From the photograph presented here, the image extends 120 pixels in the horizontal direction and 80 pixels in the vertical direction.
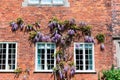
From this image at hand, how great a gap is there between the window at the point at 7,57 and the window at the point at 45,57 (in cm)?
136

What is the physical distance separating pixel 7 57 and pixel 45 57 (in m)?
2.15

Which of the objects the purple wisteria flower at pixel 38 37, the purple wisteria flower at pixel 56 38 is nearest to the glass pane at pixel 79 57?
the purple wisteria flower at pixel 56 38

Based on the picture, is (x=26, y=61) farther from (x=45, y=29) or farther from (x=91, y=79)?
(x=91, y=79)

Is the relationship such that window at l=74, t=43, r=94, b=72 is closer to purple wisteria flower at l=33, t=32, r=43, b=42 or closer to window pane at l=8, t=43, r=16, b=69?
purple wisteria flower at l=33, t=32, r=43, b=42

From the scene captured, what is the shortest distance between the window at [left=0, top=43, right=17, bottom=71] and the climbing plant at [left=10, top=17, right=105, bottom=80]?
1075 millimetres

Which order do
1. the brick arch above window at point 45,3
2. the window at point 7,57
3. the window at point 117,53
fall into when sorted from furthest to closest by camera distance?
the brick arch above window at point 45,3 < the window at point 117,53 < the window at point 7,57

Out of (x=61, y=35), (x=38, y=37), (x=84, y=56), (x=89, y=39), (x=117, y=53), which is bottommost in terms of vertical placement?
(x=84, y=56)

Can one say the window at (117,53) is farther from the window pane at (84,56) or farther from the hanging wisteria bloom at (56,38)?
the hanging wisteria bloom at (56,38)

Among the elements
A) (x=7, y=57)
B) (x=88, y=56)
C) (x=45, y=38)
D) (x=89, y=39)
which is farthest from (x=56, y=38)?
(x=7, y=57)

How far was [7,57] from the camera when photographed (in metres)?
20.2

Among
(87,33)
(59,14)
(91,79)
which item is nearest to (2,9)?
(59,14)

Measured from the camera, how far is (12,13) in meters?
20.8

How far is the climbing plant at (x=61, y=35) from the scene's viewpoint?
66.2 feet

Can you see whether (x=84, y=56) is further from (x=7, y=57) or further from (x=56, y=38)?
(x=7, y=57)
